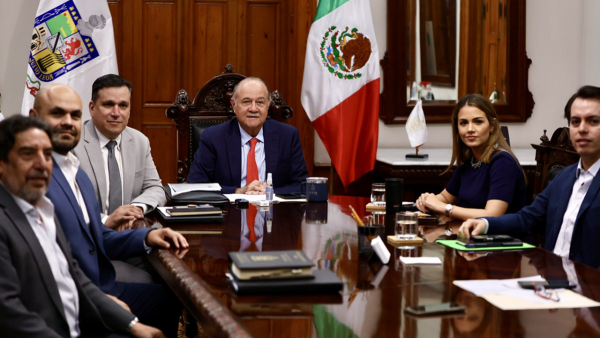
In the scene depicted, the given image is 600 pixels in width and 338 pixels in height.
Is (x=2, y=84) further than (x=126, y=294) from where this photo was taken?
Yes

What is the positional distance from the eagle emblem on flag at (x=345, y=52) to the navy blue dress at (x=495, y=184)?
1.74m

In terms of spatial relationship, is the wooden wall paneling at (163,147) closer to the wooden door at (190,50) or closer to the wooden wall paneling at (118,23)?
the wooden door at (190,50)

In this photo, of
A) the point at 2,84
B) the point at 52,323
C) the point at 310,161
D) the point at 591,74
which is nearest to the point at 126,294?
the point at 52,323

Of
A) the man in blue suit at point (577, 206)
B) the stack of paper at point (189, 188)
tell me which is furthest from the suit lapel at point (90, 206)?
the man in blue suit at point (577, 206)

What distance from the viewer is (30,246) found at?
146cm

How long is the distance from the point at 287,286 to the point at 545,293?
628mm

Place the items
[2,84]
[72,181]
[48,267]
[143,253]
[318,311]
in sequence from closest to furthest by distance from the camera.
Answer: [318,311], [48,267], [72,181], [143,253], [2,84]

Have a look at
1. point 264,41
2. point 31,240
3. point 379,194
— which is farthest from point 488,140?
point 264,41

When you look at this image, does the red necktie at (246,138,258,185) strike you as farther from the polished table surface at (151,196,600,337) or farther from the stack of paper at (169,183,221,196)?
the polished table surface at (151,196,600,337)

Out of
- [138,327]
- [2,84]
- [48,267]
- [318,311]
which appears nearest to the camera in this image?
[318,311]

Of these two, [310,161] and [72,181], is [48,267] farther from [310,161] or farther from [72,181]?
[310,161]

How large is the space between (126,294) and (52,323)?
73 cm

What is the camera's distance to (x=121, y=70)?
488 cm

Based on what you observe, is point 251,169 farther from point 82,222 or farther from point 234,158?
point 82,222
